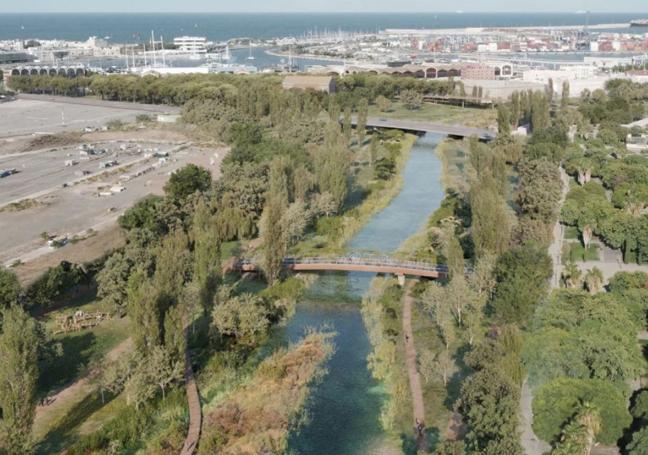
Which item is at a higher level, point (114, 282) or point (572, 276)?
point (114, 282)

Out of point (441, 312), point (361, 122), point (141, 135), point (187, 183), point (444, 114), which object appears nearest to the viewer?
point (441, 312)

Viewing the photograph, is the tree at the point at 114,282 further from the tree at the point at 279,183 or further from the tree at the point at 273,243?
the tree at the point at 279,183

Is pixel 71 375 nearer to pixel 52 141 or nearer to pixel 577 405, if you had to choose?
pixel 577 405

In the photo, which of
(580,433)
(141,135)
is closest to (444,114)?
(141,135)

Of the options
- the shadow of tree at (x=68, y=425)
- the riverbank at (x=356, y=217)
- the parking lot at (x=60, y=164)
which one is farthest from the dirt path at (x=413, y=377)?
the parking lot at (x=60, y=164)

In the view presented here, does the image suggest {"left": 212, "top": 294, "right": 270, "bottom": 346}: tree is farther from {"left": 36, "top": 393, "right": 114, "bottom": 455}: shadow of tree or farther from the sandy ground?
the sandy ground

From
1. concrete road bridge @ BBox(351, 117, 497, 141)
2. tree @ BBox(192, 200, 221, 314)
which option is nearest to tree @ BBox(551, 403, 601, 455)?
tree @ BBox(192, 200, 221, 314)
